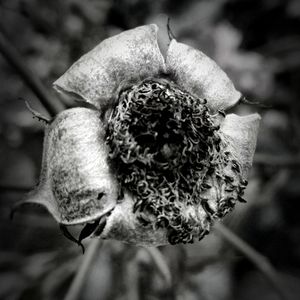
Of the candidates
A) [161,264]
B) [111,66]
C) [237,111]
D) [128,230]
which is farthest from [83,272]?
[237,111]

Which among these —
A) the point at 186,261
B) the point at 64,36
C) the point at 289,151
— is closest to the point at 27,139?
the point at 64,36

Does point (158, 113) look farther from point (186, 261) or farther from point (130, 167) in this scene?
point (186, 261)

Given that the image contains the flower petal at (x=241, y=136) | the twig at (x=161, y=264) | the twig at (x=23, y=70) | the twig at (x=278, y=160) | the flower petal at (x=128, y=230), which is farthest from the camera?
the twig at (x=278, y=160)

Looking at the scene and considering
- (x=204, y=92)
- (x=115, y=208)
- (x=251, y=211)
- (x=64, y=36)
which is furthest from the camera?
(x=251, y=211)

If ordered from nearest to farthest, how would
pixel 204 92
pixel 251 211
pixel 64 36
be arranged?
pixel 204 92 → pixel 64 36 → pixel 251 211

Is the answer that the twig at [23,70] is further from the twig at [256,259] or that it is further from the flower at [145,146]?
the twig at [256,259]

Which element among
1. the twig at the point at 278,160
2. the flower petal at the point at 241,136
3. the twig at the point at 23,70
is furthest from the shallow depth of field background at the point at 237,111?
the flower petal at the point at 241,136
